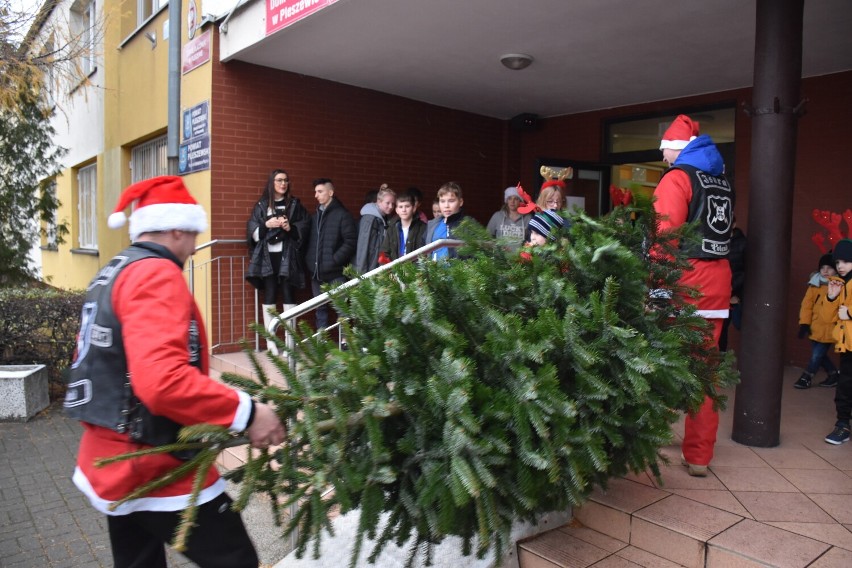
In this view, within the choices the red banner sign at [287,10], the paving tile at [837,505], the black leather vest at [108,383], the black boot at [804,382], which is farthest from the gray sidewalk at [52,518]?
the black boot at [804,382]

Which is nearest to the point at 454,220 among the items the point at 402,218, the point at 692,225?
the point at 402,218

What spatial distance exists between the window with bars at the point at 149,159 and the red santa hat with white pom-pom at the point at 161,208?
7055mm

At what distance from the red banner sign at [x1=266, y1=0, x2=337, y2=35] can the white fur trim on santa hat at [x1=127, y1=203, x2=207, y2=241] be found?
345cm

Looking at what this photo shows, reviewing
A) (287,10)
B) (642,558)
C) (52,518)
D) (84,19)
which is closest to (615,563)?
(642,558)

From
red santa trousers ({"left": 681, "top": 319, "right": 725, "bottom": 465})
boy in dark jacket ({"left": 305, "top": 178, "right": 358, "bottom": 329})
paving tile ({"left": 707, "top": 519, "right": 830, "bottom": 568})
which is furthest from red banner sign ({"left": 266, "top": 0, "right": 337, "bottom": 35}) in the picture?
paving tile ({"left": 707, "top": 519, "right": 830, "bottom": 568})

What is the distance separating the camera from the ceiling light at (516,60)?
21.6 ft

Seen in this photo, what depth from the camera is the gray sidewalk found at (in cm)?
372

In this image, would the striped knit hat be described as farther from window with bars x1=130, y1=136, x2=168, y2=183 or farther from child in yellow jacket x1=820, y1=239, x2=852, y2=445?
window with bars x1=130, y1=136, x2=168, y2=183

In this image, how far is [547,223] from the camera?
3334mm

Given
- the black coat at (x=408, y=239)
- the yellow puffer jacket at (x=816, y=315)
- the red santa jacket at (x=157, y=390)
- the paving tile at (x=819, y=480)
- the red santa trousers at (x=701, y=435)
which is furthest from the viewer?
the black coat at (x=408, y=239)

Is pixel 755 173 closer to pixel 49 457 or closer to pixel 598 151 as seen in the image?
pixel 598 151

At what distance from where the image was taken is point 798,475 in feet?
11.5

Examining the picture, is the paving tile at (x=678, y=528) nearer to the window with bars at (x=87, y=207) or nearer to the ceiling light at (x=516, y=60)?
the ceiling light at (x=516, y=60)

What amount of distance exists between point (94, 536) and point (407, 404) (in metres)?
2.91
